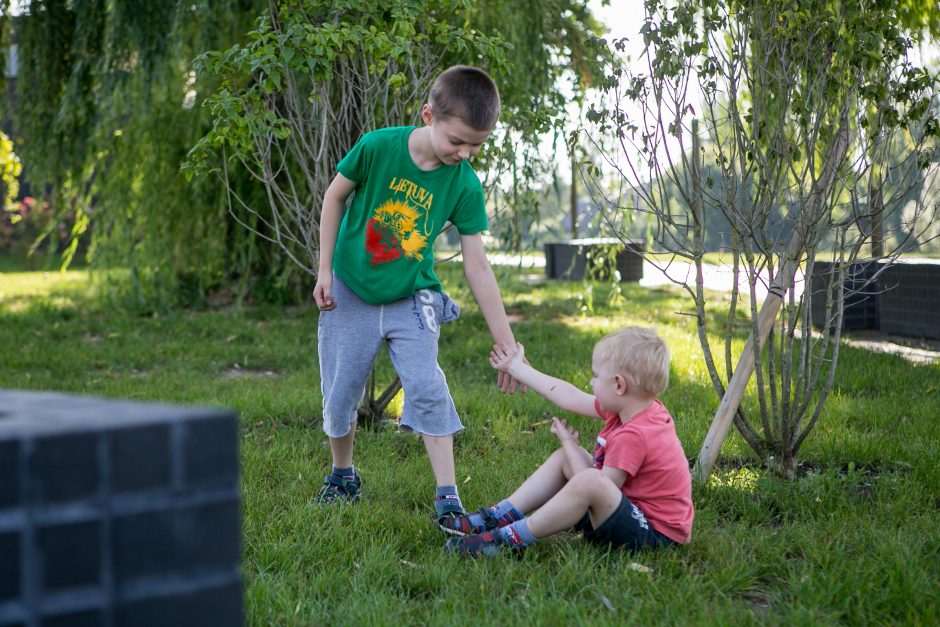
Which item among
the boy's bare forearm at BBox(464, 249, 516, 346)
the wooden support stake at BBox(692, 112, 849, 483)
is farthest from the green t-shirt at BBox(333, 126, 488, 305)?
the wooden support stake at BBox(692, 112, 849, 483)

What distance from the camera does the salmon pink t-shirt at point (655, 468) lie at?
2.74 m

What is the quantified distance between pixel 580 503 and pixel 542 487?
0.31 metres

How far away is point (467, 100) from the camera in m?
2.87

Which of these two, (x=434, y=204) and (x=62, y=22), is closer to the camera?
(x=434, y=204)

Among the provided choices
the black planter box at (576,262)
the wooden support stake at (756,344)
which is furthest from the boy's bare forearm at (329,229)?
the black planter box at (576,262)

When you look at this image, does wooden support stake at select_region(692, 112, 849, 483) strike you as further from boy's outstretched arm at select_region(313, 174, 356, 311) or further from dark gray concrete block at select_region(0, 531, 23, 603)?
dark gray concrete block at select_region(0, 531, 23, 603)

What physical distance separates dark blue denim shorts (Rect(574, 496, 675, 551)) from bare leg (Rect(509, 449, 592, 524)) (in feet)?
0.60

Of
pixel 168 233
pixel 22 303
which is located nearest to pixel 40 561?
pixel 168 233

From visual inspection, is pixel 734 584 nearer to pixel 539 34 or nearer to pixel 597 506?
pixel 597 506

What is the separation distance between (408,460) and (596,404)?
1.19 m

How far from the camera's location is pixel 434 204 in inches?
125

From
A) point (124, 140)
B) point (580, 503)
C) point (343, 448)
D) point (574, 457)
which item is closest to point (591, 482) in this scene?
point (580, 503)

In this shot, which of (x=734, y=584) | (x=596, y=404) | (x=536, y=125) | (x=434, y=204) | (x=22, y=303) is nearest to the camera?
(x=734, y=584)

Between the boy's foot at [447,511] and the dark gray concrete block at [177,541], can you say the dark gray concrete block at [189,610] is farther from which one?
the boy's foot at [447,511]
